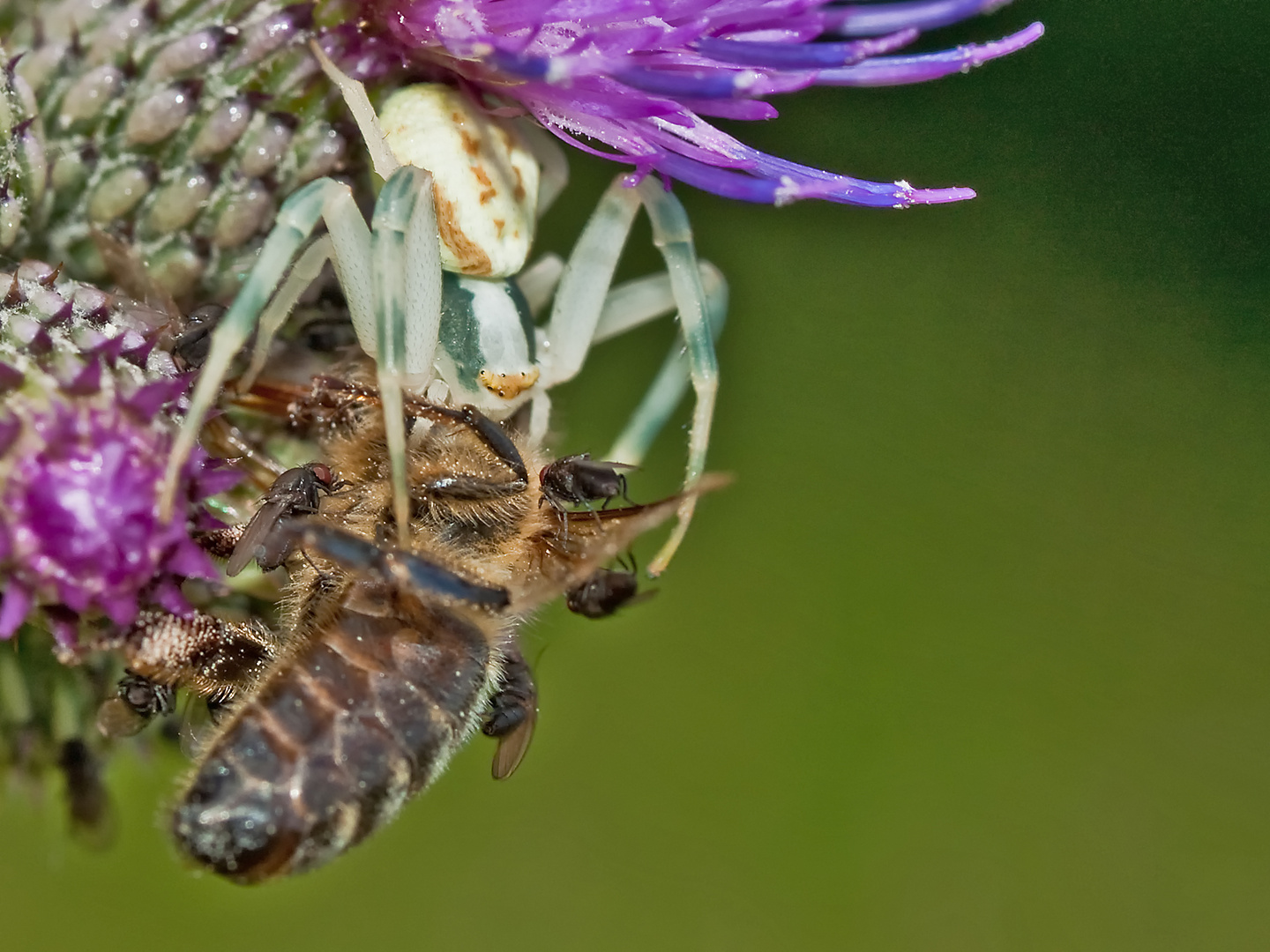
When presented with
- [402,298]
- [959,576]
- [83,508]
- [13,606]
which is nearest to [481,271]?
[402,298]

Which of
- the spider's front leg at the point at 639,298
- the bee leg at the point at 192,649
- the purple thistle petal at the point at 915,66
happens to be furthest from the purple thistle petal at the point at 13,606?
the purple thistle petal at the point at 915,66

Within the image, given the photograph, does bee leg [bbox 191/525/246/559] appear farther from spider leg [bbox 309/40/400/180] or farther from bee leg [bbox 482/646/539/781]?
spider leg [bbox 309/40/400/180]


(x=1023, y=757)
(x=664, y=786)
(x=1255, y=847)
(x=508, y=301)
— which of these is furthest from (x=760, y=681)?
(x=508, y=301)

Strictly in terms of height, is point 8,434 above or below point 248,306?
below

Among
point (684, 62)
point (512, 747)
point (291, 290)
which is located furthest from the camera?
point (684, 62)

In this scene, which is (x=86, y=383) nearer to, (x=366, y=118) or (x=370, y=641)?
(x=370, y=641)

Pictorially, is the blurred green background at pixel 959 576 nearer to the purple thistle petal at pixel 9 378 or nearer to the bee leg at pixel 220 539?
the bee leg at pixel 220 539
